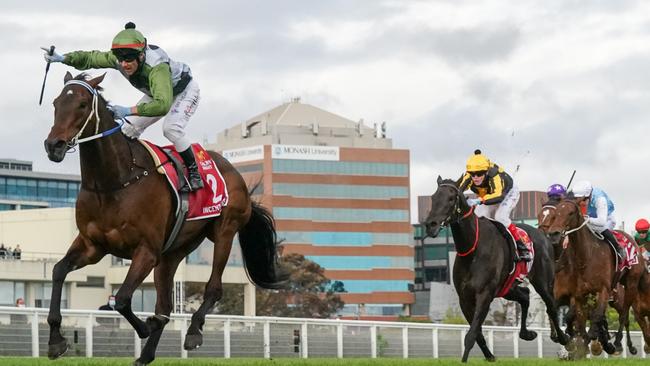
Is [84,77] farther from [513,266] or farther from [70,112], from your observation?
[513,266]

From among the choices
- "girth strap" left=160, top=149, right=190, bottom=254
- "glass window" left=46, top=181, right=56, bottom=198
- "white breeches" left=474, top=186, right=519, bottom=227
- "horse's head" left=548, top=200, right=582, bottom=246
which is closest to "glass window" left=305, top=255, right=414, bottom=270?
"glass window" left=46, top=181, right=56, bottom=198

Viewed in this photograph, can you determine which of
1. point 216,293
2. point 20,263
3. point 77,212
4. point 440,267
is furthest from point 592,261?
point 440,267

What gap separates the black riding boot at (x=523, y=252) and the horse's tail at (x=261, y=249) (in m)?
3.66

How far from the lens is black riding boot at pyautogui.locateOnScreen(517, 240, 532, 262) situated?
57.4 feet

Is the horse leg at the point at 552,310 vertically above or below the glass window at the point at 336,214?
below

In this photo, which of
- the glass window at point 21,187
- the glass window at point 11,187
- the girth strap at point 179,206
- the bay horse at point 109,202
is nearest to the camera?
the bay horse at point 109,202

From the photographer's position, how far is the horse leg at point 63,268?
11.3 metres

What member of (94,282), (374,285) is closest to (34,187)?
(374,285)

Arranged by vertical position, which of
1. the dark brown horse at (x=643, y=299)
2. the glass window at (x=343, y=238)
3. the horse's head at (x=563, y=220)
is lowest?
the dark brown horse at (x=643, y=299)

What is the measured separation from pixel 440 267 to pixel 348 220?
24.8 metres

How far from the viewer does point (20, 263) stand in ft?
218

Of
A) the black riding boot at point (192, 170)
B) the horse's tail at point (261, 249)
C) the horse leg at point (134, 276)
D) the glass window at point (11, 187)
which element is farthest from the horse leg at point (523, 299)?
the glass window at point (11, 187)

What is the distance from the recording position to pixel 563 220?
18406mm

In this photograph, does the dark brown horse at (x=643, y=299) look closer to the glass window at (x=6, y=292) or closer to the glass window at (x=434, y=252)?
the glass window at (x=6, y=292)
